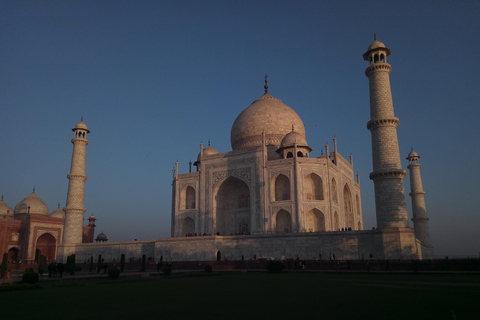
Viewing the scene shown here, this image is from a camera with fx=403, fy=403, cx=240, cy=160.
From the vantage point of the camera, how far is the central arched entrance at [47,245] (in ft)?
119

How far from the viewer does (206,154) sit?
30812 mm

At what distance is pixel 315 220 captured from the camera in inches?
986

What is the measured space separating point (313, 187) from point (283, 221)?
2.92 metres

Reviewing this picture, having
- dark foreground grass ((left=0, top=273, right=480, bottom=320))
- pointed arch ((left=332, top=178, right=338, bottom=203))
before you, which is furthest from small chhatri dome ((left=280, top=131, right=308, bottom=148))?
dark foreground grass ((left=0, top=273, right=480, bottom=320))

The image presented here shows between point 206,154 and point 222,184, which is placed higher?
point 206,154

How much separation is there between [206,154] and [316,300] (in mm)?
24088

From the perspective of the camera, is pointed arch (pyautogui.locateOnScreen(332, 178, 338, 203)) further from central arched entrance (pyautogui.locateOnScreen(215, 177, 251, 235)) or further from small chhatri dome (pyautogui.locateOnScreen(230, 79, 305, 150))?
central arched entrance (pyautogui.locateOnScreen(215, 177, 251, 235))

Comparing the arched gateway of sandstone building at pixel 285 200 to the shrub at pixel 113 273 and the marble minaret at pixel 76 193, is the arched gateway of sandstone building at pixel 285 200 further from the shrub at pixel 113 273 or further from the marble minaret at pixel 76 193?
the shrub at pixel 113 273

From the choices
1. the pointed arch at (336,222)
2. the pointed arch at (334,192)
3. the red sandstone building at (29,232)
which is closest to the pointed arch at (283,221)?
the pointed arch at (336,222)

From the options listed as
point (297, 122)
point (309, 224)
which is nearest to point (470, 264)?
point (309, 224)

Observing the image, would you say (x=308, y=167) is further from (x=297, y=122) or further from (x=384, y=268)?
(x=384, y=268)

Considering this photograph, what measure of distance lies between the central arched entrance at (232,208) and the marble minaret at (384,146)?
11.0 metres

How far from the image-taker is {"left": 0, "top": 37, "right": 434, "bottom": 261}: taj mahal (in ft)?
60.0

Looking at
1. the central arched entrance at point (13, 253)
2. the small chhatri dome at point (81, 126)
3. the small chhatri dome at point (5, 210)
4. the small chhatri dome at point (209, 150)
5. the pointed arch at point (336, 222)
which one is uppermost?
the small chhatri dome at point (81, 126)
